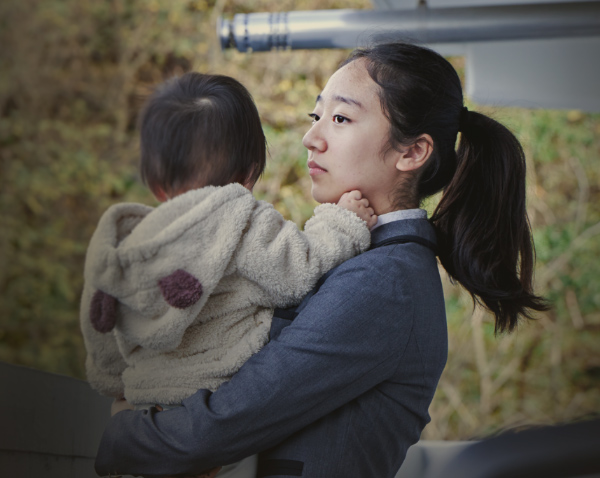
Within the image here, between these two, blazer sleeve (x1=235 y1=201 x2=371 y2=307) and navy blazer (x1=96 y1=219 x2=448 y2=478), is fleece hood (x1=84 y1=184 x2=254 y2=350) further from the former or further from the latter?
navy blazer (x1=96 y1=219 x2=448 y2=478)

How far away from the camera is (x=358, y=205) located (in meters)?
1.31

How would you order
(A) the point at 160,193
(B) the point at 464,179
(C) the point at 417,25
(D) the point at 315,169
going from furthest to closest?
(C) the point at 417,25
(B) the point at 464,179
(D) the point at 315,169
(A) the point at 160,193

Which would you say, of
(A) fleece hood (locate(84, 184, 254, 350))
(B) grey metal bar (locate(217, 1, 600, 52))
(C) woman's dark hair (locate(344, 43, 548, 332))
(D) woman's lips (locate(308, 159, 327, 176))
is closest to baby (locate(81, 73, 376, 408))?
(A) fleece hood (locate(84, 184, 254, 350))

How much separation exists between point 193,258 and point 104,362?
0.95 feet

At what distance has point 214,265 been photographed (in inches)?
43.8

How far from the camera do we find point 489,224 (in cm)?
143

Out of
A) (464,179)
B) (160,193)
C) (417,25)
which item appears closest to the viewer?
(160,193)

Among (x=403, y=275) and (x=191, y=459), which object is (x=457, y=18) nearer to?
(x=403, y=275)

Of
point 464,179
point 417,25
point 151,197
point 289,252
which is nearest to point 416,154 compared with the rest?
point 464,179

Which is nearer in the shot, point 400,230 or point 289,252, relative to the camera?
point 289,252

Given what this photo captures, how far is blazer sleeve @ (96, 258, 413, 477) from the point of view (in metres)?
1.05

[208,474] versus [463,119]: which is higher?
[463,119]

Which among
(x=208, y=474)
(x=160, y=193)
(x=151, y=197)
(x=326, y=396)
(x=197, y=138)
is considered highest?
(x=197, y=138)

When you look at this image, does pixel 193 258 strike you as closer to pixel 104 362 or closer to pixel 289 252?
pixel 289 252
